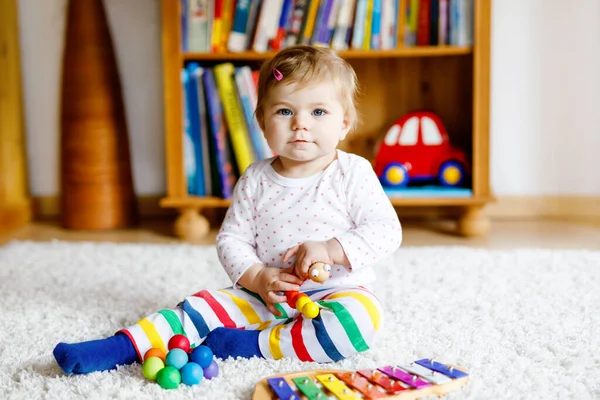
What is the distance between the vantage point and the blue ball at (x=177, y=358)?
822 mm

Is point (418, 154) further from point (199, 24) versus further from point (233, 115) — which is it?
point (199, 24)

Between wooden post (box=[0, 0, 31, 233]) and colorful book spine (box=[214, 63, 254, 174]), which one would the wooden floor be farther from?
colorful book spine (box=[214, 63, 254, 174])

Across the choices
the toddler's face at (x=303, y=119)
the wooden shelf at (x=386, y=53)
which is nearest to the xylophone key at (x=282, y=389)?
the toddler's face at (x=303, y=119)

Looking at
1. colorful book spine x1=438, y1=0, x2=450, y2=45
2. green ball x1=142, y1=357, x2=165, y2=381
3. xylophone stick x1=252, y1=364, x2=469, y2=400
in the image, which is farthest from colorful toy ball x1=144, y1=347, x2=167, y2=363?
colorful book spine x1=438, y1=0, x2=450, y2=45

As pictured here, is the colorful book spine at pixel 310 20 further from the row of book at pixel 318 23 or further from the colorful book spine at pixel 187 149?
the colorful book spine at pixel 187 149

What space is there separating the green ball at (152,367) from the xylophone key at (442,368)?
32 cm

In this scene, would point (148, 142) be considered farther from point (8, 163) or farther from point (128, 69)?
point (8, 163)

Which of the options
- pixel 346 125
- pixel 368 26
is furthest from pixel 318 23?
pixel 346 125

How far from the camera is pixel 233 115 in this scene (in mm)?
1709

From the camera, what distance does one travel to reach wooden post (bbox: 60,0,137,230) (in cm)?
183

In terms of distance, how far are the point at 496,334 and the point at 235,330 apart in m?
0.38

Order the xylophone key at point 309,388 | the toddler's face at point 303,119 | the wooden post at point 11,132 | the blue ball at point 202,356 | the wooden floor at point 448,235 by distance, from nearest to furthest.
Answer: the xylophone key at point 309,388, the blue ball at point 202,356, the toddler's face at point 303,119, the wooden floor at point 448,235, the wooden post at point 11,132

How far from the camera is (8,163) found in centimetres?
185

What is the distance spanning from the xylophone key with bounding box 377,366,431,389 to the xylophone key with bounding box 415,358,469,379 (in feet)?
0.13
